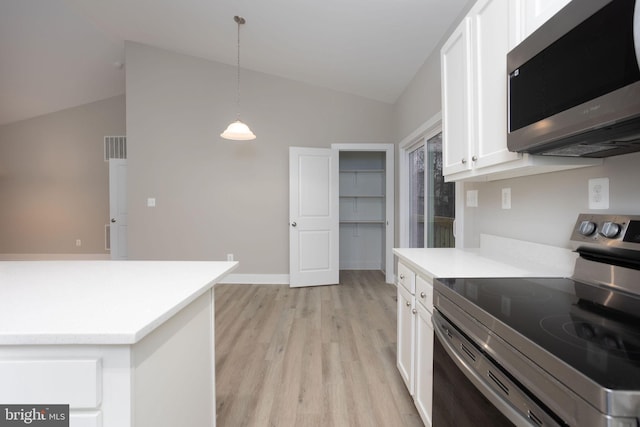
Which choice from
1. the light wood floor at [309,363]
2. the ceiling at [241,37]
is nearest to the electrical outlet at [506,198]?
the light wood floor at [309,363]

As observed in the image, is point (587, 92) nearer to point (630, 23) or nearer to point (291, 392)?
point (630, 23)

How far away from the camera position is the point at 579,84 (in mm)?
841

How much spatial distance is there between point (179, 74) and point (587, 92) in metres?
4.76

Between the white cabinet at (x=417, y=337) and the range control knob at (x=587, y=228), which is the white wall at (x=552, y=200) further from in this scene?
the white cabinet at (x=417, y=337)

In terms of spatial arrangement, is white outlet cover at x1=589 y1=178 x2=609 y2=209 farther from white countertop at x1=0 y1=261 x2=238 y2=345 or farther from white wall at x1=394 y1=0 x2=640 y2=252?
white countertop at x1=0 y1=261 x2=238 y2=345

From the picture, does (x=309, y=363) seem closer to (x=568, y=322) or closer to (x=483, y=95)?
(x=568, y=322)

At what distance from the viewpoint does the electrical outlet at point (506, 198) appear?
160cm

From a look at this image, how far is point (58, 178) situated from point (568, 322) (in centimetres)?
797

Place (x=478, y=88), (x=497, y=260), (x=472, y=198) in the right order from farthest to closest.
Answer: (x=472, y=198)
(x=497, y=260)
(x=478, y=88)

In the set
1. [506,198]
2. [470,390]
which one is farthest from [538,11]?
[470,390]

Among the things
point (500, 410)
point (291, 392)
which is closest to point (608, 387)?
point (500, 410)

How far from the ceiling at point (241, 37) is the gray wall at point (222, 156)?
0.28 metres

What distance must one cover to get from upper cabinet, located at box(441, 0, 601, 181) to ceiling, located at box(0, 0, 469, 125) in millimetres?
962

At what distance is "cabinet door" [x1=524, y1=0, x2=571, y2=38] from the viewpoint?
38.2 inches
